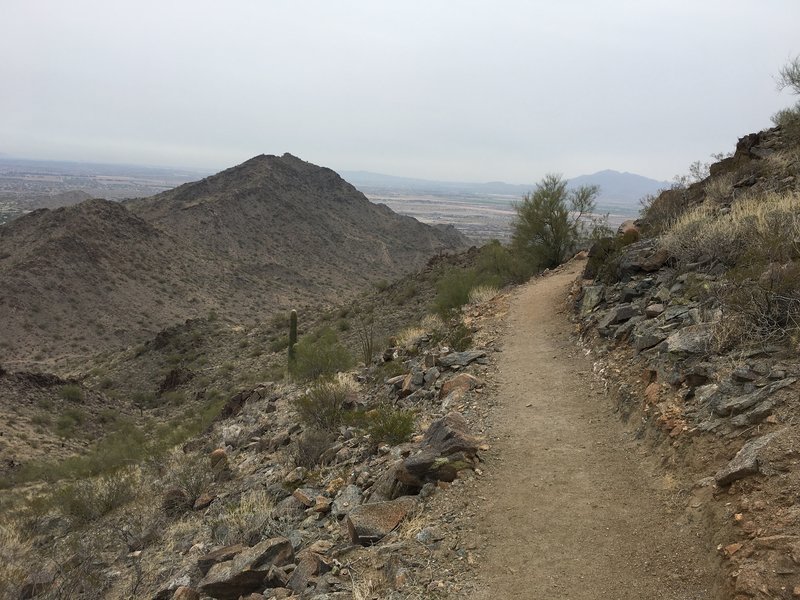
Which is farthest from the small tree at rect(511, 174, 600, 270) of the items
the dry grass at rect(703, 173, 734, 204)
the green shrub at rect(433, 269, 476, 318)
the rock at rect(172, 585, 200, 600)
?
the rock at rect(172, 585, 200, 600)

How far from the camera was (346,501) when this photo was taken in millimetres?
6820

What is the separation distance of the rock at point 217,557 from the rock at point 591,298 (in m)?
8.55

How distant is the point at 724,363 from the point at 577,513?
8.52 feet

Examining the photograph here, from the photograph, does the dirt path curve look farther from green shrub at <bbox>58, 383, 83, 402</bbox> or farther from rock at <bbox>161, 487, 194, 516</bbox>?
green shrub at <bbox>58, 383, 83, 402</bbox>

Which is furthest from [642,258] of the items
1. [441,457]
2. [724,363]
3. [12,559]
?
[12,559]

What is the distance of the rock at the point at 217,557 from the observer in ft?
20.6

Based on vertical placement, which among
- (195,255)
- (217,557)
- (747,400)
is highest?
(747,400)

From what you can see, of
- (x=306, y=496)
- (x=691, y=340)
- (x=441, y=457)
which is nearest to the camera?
(x=441, y=457)

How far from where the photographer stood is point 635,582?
A: 4.27 metres

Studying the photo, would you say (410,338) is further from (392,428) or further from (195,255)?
(195,255)

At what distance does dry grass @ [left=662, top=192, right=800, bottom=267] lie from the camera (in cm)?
720

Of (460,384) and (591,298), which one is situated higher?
(591,298)

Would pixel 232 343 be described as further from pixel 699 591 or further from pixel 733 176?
pixel 699 591

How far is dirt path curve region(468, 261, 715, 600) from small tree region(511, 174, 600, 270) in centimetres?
1418
